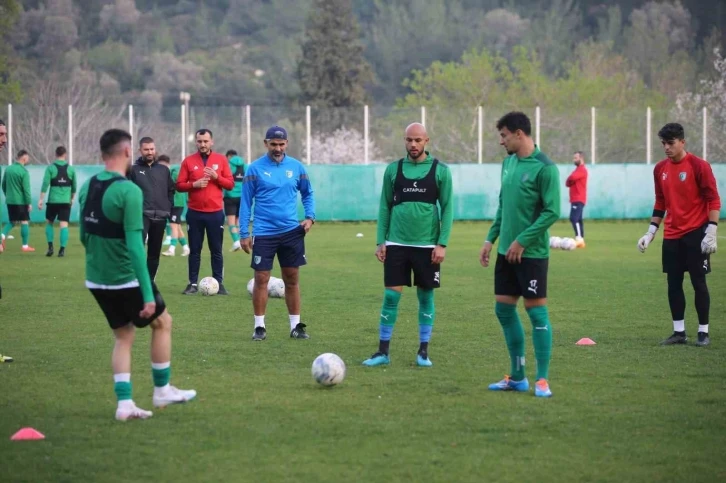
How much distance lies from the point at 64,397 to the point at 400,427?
8.89ft

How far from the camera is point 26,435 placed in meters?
6.58

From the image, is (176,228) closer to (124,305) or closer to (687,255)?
(687,255)

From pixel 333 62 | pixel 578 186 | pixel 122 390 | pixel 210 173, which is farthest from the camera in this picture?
pixel 333 62

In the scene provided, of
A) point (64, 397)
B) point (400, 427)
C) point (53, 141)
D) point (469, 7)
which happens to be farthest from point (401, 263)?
point (469, 7)

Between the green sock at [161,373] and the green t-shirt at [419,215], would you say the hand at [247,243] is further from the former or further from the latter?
the green sock at [161,373]

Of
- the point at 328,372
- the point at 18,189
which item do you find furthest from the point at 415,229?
the point at 18,189

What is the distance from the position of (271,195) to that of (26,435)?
15.2 ft

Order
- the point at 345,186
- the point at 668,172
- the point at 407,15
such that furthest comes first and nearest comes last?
the point at 407,15, the point at 345,186, the point at 668,172

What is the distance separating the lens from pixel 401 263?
916 cm

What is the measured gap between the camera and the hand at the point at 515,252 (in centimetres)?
764

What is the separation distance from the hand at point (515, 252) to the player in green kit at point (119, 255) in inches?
103

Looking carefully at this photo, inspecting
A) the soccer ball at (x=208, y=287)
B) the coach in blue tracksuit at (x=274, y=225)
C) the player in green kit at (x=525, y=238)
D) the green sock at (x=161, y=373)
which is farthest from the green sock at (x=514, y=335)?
the soccer ball at (x=208, y=287)

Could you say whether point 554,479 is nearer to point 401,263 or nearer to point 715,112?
point 401,263

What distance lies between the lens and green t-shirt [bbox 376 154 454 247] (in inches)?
358
